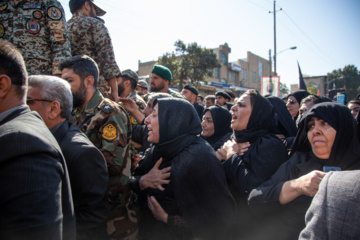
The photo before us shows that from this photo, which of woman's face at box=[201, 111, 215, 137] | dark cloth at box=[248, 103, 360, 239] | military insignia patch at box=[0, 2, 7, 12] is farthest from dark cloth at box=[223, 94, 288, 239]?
military insignia patch at box=[0, 2, 7, 12]

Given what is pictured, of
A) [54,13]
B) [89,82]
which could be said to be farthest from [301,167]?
[54,13]

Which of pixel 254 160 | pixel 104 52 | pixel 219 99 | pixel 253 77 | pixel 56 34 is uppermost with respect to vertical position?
pixel 253 77

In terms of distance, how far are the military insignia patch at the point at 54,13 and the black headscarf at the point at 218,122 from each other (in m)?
2.53

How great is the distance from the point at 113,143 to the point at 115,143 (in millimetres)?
20

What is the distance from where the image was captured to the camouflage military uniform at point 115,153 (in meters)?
2.04

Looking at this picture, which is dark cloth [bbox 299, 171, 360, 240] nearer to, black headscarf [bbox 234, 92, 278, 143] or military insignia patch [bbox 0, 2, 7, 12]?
black headscarf [bbox 234, 92, 278, 143]

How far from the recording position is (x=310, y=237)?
1.13 m

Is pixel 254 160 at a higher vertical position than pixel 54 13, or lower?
lower

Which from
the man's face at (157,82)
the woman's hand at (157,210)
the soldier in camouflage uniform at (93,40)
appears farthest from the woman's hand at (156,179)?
the man's face at (157,82)

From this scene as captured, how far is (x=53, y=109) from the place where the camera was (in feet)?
6.06

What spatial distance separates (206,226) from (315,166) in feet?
3.40

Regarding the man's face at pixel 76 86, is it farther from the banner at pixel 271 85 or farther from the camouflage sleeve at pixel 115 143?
the banner at pixel 271 85

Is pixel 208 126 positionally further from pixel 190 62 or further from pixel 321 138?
pixel 190 62

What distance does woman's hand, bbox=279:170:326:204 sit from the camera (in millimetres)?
1583
